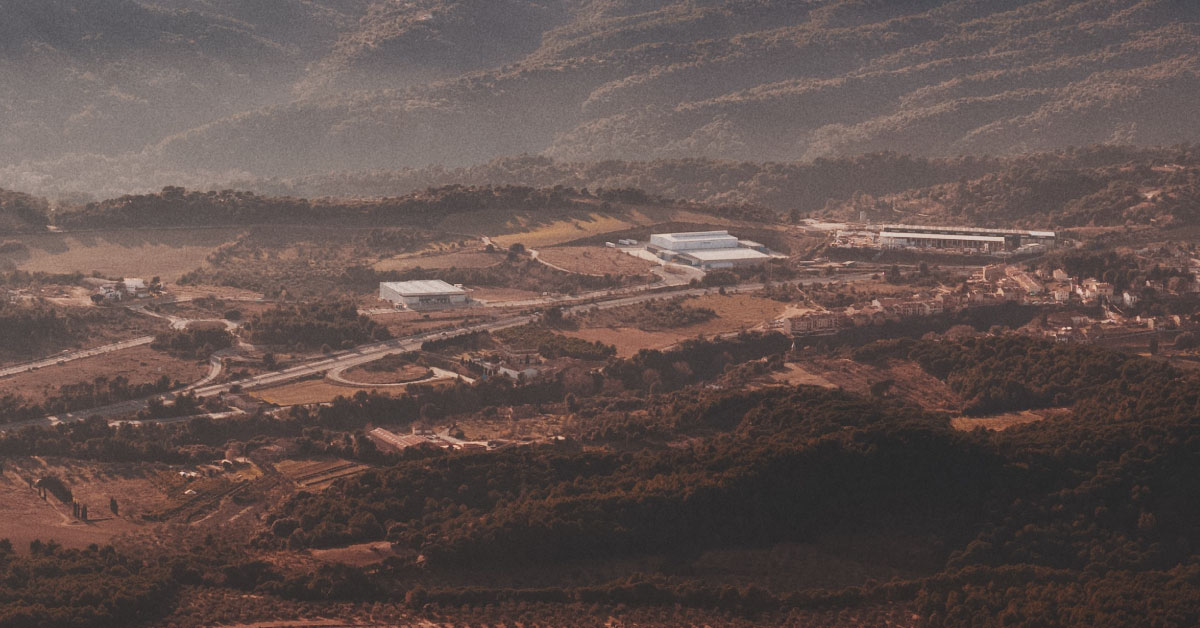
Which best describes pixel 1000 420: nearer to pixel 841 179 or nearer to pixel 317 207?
pixel 317 207

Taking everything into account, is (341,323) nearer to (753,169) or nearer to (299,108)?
(753,169)

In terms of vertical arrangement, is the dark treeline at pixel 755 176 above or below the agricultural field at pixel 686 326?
above

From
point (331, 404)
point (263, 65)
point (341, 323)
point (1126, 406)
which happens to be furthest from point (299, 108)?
point (1126, 406)

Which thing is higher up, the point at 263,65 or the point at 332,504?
the point at 263,65

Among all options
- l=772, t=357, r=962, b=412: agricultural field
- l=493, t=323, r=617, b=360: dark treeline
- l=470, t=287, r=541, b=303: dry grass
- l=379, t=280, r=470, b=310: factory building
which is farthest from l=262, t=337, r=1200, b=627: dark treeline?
l=470, t=287, r=541, b=303: dry grass

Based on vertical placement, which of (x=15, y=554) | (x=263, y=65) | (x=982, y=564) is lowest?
(x=982, y=564)

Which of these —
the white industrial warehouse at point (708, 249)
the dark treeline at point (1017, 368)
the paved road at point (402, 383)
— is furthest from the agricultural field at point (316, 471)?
the white industrial warehouse at point (708, 249)

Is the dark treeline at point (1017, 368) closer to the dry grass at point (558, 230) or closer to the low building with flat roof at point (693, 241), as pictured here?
the low building with flat roof at point (693, 241)

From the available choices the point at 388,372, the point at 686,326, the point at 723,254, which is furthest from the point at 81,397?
the point at 723,254
